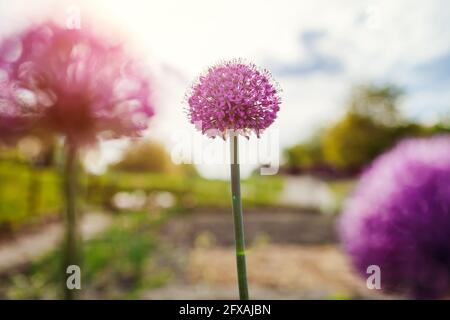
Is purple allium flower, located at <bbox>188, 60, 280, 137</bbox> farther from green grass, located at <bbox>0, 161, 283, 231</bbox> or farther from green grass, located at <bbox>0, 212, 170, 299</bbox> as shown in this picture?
green grass, located at <bbox>0, 161, 283, 231</bbox>

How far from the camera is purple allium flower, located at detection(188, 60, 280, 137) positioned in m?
0.86

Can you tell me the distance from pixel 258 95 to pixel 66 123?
32.5 inches

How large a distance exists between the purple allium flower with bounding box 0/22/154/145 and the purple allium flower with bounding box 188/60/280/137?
0.57m

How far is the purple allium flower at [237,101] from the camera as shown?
2.84ft

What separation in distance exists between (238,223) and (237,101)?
226mm

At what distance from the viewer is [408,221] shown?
1084mm

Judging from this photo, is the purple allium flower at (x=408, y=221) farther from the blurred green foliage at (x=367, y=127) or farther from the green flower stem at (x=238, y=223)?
the blurred green foliage at (x=367, y=127)

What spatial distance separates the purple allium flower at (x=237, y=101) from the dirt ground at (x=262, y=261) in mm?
2275

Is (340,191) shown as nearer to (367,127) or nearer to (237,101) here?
(367,127)

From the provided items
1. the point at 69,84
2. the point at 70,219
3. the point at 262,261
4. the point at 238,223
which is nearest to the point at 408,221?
the point at 238,223

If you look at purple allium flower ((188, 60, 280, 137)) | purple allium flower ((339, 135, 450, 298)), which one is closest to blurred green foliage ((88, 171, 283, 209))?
purple allium flower ((339, 135, 450, 298))

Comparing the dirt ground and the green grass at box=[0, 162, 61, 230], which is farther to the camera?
the green grass at box=[0, 162, 61, 230]
